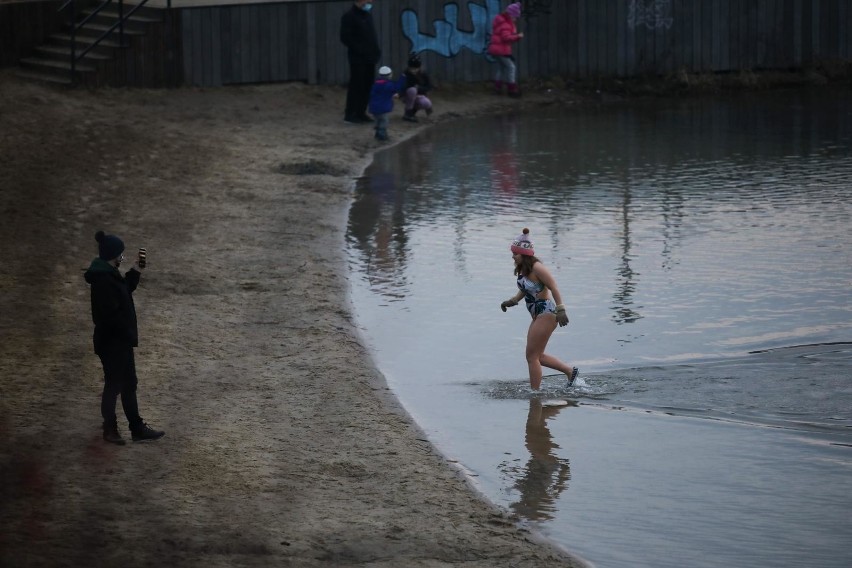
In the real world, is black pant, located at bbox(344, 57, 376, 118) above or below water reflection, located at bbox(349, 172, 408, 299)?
above

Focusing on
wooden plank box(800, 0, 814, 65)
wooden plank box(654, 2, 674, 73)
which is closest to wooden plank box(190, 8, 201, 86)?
wooden plank box(654, 2, 674, 73)

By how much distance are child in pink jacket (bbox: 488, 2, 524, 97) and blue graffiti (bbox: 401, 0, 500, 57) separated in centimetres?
55

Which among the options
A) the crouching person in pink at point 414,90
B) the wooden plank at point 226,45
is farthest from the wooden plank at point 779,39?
the wooden plank at point 226,45

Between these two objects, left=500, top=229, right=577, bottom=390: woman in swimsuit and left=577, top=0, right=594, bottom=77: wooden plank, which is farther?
left=577, top=0, right=594, bottom=77: wooden plank

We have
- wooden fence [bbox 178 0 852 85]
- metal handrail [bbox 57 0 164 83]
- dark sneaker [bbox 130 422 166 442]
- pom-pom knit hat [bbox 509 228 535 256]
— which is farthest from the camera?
wooden fence [bbox 178 0 852 85]

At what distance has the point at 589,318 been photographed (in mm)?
13375

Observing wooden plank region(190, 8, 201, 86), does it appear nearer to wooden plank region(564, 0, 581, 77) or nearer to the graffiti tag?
wooden plank region(564, 0, 581, 77)

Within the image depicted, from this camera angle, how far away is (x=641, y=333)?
12.8m

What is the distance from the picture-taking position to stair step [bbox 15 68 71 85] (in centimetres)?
2514

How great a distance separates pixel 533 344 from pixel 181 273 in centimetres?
534

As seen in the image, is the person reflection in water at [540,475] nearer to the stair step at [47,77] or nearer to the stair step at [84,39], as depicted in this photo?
→ the stair step at [47,77]

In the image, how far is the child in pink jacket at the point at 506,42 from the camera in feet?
95.7

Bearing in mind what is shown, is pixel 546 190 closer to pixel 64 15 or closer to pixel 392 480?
pixel 392 480

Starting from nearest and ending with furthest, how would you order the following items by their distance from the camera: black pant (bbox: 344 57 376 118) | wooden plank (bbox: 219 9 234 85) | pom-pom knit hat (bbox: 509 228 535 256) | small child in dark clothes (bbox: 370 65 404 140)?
pom-pom knit hat (bbox: 509 228 535 256)
small child in dark clothes (bbox: 370 65 404 140)
black pant (bbox: 344 57 376 118)
wooden plank (bbox: 219 9 234 85)
